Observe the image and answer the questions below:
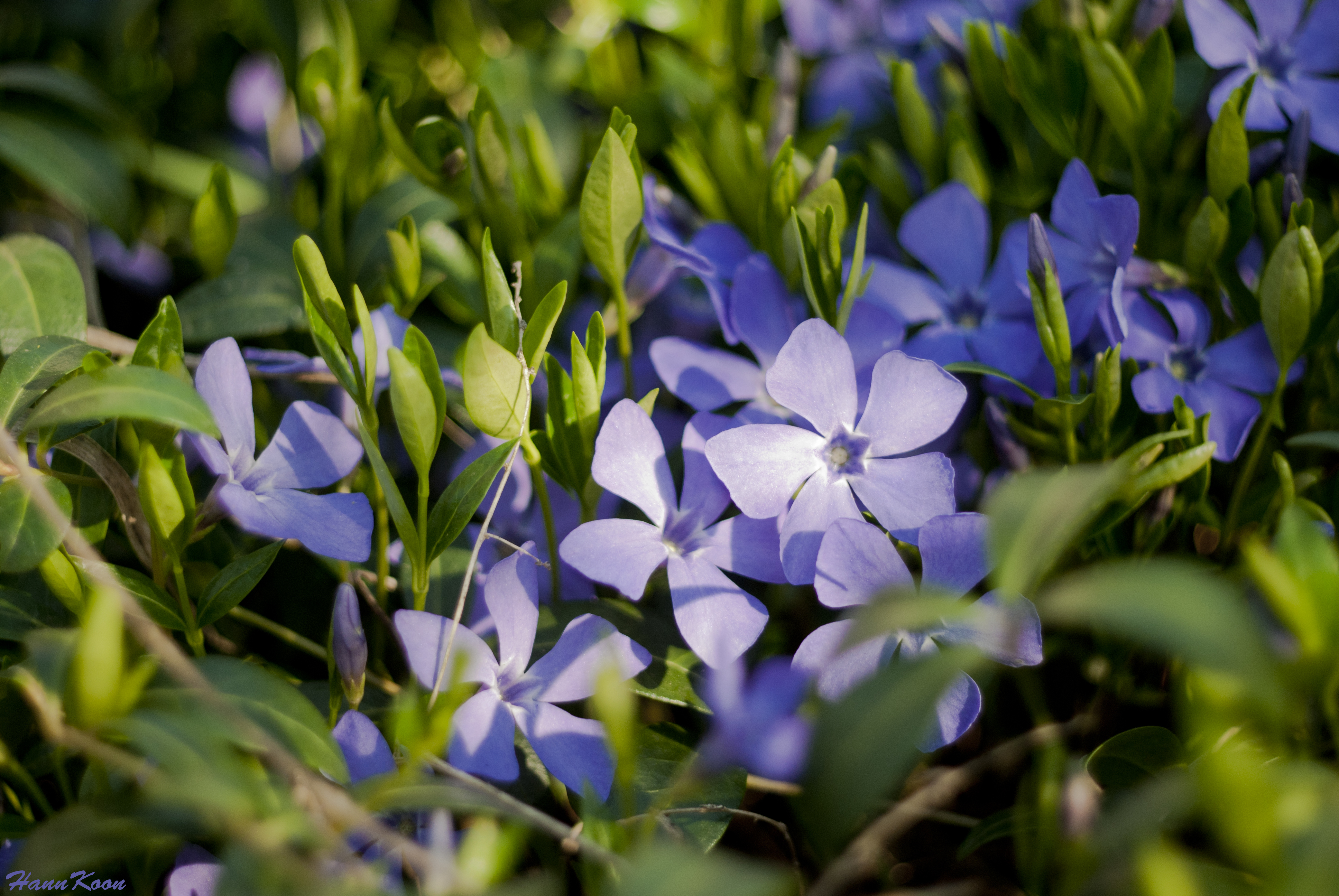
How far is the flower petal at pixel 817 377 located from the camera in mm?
784

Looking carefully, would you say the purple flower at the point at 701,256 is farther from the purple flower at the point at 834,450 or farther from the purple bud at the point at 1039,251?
the purple bud at the point at 1039,251

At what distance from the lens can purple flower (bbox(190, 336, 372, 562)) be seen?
74 cm

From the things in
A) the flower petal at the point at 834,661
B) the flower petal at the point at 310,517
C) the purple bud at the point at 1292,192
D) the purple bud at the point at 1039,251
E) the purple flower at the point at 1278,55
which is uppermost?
the purple flower at the point at 1278,55

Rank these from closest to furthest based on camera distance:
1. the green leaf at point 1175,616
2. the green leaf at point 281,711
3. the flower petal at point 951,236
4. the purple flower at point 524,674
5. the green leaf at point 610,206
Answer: the green leaf at point 1175,616 < the green leaf at point 281,711 < the purple flower at point 524,674 < the green leaf at point 610,206 < the flower petal at point 951,236

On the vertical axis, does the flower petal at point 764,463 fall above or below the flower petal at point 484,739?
above


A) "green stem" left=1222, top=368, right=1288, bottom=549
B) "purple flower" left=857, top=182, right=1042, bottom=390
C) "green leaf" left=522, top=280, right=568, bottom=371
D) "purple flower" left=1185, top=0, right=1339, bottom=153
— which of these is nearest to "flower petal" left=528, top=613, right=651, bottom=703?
"green leaf" left=522, top=280, right=568, bottom=371

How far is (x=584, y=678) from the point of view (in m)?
0.76

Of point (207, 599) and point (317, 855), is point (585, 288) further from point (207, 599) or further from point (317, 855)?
point (317, 855)

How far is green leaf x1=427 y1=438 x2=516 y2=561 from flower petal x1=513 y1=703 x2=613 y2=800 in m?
0.15

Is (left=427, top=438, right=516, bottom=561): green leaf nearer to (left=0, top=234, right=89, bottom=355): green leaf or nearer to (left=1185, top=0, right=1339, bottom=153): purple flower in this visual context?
(left=0, top=234, right=89, bottom=355): green leaf

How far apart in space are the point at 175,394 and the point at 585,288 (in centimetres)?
61

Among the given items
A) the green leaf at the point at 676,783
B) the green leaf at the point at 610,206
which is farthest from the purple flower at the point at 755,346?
the green leaf at the point at 676,783

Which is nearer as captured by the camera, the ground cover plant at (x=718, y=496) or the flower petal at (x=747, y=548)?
the ground cover plant at (x=718, y=496)

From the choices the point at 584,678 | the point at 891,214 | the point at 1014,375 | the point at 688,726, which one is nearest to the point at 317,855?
the point at 584,678
